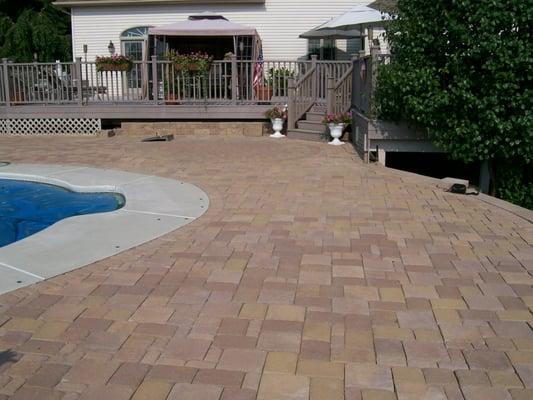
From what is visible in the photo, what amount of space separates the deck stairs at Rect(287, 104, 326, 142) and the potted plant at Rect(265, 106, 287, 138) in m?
0.25

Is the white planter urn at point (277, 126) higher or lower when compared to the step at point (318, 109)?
lower

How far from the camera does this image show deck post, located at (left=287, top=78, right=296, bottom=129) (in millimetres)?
13310

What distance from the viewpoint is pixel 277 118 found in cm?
1362

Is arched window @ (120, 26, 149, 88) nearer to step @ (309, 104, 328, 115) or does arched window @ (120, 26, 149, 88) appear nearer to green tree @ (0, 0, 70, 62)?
step @ (309, 104, 328, 115)

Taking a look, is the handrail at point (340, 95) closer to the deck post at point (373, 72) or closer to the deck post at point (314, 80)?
the deck post at point (314, 80)

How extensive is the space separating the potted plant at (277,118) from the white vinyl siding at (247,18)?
5785 mm

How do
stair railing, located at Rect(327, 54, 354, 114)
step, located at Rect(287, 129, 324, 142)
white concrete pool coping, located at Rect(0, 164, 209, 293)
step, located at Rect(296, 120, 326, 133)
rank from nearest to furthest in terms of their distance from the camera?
white concrete pool coping, located at Rect(0, 164, 209, 293) → stair railing, located at Rect(327, 54, 354, 114) → step, located at Rect(287, 129, 324, 142) → step, located at Rect(296, 120, 326, 133)

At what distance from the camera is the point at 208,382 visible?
2977mm

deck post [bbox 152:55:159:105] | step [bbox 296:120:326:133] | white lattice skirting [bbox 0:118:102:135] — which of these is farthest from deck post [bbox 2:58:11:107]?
step [bbox 296:120:326:133]

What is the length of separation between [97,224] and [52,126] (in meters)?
9.41

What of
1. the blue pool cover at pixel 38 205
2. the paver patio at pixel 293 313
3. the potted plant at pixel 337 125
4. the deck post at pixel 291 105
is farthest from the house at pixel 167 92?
the paver patio at pixel 293 313

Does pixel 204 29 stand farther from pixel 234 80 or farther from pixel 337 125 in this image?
pixel 337 125

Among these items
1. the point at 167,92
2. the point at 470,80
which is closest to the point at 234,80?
the point at 167,92

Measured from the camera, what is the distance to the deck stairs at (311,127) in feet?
42.8
